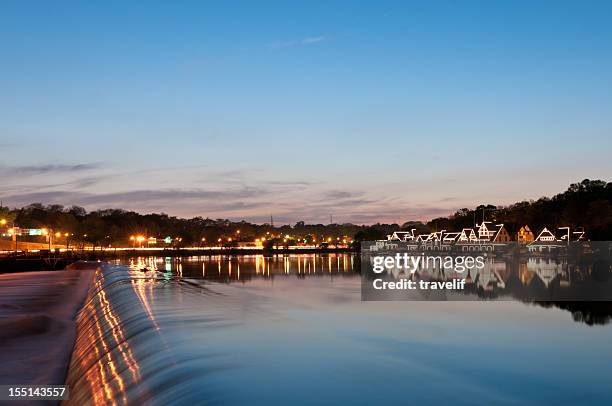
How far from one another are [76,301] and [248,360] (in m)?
21.0

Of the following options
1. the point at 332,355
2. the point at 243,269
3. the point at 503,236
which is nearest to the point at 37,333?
the point at 332,355

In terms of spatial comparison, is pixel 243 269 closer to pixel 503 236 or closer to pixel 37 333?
pixel 37 333

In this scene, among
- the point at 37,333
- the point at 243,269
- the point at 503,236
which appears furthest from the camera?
the point at 503,236

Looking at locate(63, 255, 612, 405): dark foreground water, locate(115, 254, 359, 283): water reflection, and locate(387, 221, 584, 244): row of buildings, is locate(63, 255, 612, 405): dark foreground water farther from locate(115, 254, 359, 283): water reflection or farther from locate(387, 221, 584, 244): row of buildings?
locate(387, 221, 584, 244): row of buildings

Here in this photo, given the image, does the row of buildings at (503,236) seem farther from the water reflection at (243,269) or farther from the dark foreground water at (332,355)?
the dark foreground water at (332,355)

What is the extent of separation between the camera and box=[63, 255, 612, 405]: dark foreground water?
1222 cm

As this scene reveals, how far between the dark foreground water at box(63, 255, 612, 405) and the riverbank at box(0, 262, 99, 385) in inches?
29.2

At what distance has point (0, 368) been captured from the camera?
1633 centimetres

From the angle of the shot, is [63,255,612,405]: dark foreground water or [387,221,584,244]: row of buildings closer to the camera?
[63,255,612,405]: dark foreground water

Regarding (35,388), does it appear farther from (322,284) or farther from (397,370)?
(322,284)

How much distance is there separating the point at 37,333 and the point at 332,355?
12.0 metres

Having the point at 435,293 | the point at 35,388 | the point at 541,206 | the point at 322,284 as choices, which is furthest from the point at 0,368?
the point at 541,206

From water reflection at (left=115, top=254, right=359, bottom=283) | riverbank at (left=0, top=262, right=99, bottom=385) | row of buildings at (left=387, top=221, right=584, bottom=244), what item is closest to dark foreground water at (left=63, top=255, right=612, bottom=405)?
riverbank at (left=0, top=262, right=99, bottom=385)

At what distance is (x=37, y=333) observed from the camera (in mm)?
22234
